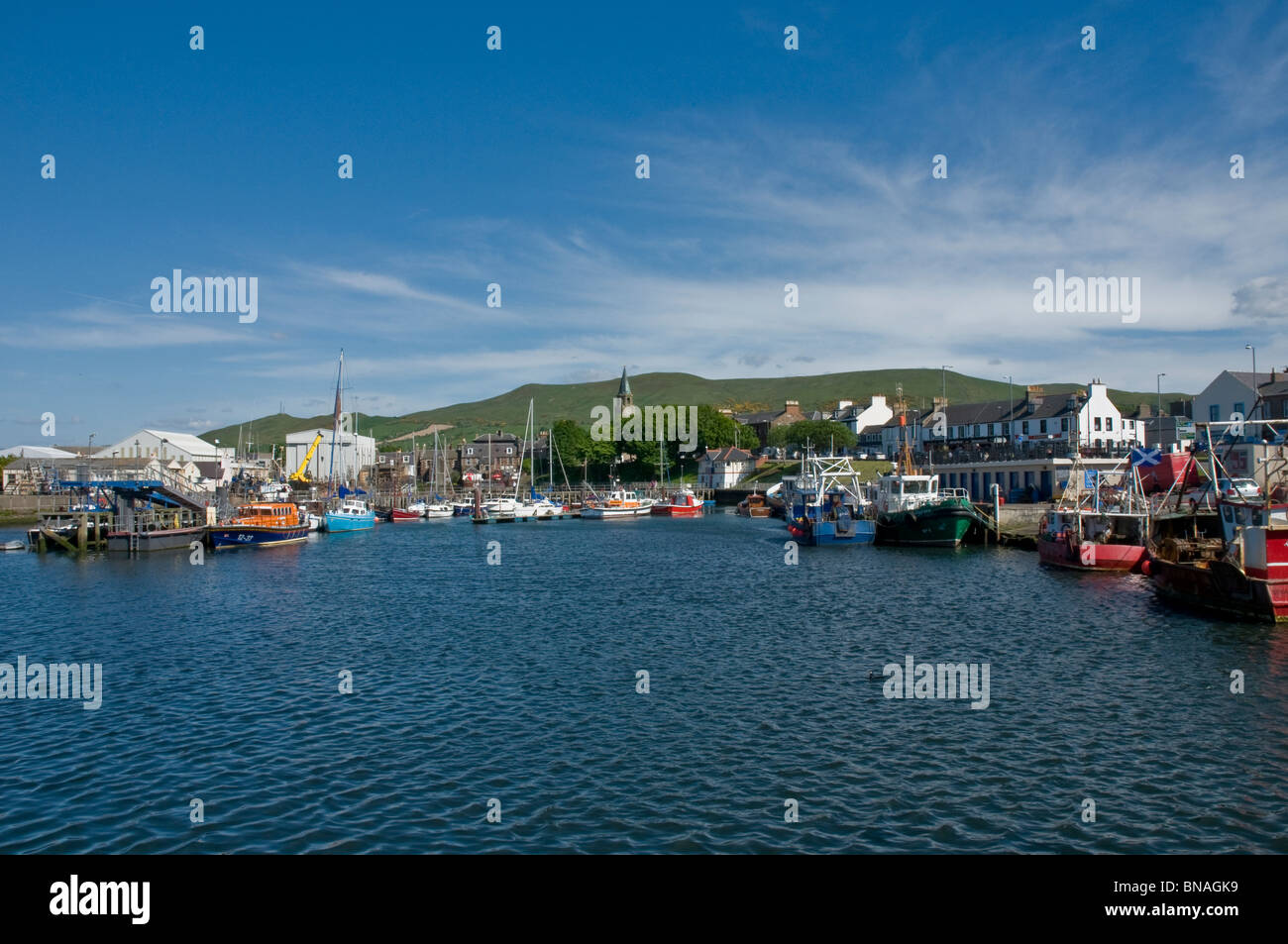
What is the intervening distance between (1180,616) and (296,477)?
14868 cm

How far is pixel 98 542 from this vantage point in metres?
73.1

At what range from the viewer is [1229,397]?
294 feet

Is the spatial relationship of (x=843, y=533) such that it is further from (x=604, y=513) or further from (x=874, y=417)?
(x=874, y=417)

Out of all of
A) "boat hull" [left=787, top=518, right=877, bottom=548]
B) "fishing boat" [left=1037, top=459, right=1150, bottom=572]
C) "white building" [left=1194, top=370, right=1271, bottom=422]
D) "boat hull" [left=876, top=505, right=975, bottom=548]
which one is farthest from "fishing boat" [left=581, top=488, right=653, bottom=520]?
"fishing boat" [left=1037, top=459, right=1150, bottom=572]

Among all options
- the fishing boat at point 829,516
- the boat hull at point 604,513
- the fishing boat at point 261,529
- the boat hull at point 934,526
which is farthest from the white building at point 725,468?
the boat hull at point 934,526

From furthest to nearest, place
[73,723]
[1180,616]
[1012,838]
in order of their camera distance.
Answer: [1180,616]
[73,723]
[1012,838]

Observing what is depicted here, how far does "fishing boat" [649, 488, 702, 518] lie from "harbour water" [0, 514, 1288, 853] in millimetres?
90659

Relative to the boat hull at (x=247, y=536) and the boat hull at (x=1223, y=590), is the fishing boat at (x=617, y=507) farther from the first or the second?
the boat hull at (x=1223, y=590)

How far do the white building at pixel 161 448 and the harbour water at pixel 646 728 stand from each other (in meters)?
139

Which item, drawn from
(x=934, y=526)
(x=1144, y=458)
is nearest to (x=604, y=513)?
(x=934, y=526)

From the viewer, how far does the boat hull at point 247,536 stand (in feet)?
243
